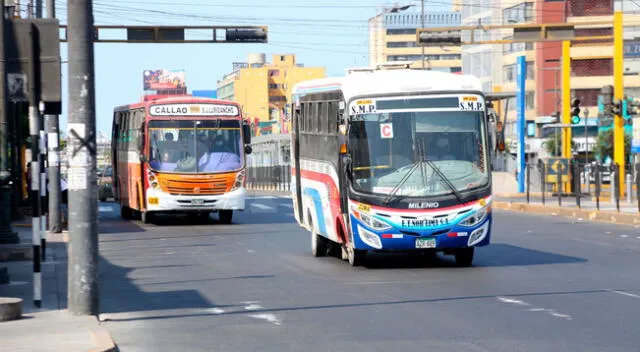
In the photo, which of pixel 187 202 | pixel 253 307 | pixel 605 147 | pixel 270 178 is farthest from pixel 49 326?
pixel 605 147

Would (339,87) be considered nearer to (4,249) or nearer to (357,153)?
(357,153)

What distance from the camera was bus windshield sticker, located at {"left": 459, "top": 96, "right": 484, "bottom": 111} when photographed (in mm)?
19438

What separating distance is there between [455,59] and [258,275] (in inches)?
6653

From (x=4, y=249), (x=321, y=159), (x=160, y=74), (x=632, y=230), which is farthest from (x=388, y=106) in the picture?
(x=160, y=74)

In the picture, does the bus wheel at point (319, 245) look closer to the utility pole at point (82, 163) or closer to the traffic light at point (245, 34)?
the utility pole at point (82, 163)

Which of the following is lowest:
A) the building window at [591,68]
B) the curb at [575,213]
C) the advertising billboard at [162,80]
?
the curb at [575,213]

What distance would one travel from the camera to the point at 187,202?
3369 cm

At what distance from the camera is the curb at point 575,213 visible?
1277 inches

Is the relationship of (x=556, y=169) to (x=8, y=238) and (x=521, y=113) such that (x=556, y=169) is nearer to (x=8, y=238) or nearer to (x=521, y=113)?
(x=521, y=113)

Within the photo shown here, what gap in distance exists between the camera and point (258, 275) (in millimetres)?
18516

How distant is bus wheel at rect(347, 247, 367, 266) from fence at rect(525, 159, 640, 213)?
51.7ft

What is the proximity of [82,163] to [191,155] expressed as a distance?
68.9 feet

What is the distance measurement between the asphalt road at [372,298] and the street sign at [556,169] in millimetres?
Result: 18926

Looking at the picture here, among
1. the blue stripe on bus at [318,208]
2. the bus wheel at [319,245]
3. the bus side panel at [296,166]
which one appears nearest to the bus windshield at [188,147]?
the bus side panel at [296,166]
